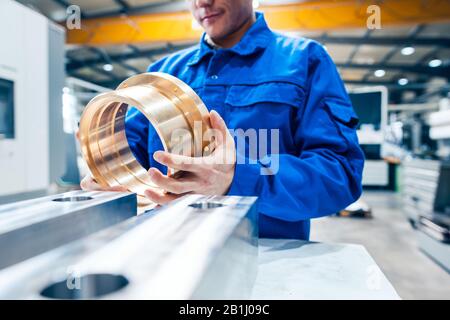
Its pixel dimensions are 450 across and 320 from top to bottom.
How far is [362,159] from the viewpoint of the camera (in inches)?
29.3

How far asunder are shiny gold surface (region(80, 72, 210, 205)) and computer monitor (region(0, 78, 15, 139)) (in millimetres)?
949

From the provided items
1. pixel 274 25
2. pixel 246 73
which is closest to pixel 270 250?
pixel 246 73

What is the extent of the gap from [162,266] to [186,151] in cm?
32

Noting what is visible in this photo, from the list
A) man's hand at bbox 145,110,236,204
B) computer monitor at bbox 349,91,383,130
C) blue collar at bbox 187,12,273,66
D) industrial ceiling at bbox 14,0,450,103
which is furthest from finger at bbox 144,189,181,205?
computer monitor at bbox 349,91,383,130

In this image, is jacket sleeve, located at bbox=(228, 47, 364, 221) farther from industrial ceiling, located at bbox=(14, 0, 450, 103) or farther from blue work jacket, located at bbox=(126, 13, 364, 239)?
industrial ceiling, located at bbox=(14, 0, 450, 103)

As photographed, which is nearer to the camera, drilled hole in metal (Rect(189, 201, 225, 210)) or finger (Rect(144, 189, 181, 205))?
drilled hole in metal (Rect(189, 201, 225, 210))

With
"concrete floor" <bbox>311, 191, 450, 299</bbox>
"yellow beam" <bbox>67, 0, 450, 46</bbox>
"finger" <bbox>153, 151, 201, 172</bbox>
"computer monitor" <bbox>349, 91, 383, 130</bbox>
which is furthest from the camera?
"computer monitor" <bbox>349, 91, 383, 130</bbox>

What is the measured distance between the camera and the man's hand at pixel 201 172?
478mm

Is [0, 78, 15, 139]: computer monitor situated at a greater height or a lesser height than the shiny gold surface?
greater

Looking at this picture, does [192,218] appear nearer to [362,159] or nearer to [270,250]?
[270,250]

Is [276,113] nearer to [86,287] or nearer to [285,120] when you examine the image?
[285,120]

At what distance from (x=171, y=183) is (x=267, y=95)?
0.37m

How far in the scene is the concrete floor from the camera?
1.97 meters

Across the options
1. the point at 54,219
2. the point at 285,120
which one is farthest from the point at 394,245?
the point at 54,219
